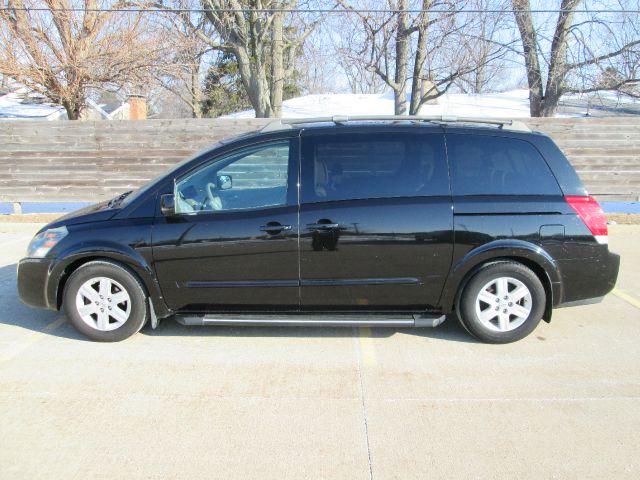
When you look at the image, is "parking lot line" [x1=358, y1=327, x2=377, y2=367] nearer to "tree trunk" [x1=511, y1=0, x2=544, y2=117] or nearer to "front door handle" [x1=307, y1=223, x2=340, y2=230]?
"front door handle" [x1=307, y1=223, x2=340, y2=230]

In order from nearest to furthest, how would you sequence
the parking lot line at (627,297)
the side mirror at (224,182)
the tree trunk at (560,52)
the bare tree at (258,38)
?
the side mirror at (224,182)
the parking lot line at (627,297)
the tree trunk at (560,52)
the bare tree at (258,38)

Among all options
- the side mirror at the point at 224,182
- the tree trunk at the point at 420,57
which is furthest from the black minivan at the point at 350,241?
the tree trunk at the point at 420,57

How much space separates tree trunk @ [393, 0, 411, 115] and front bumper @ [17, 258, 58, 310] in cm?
996

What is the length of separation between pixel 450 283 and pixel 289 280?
4.24 ft

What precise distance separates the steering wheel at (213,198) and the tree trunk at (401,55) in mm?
9060

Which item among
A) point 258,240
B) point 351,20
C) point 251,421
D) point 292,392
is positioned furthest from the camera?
point 351,20

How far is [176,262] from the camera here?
13.8 feet

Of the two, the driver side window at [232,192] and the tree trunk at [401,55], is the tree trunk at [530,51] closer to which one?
the tree trunk at [401,55]

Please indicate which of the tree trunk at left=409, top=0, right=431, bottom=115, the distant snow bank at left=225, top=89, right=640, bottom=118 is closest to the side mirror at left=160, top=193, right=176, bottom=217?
the tree trunk at left=409, top=0, right=431, bottom=115

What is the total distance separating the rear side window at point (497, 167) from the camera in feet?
13.9

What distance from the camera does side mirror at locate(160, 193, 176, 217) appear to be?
4129 millimetres

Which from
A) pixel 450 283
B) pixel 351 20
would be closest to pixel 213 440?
pixel 450 283

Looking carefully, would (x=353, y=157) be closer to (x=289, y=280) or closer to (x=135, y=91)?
(x=289, y=280)

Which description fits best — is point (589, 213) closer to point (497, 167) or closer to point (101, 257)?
point (497, 167)
